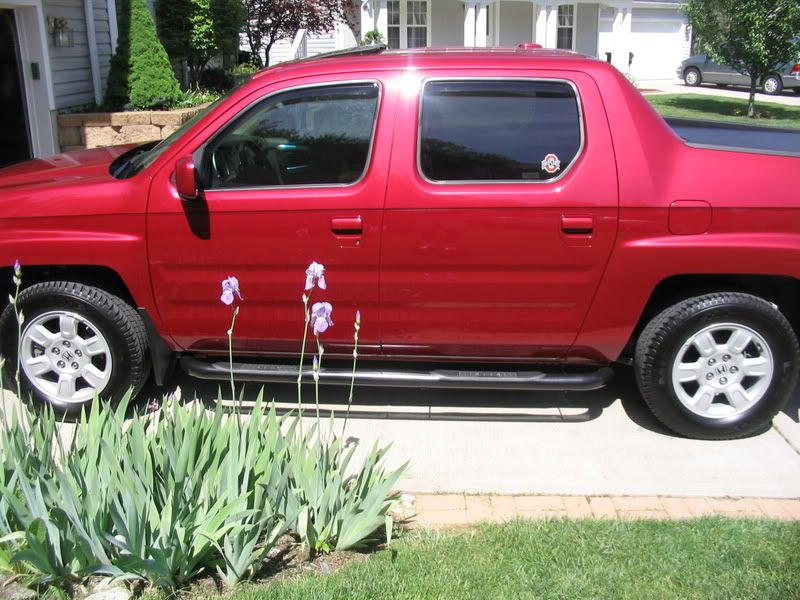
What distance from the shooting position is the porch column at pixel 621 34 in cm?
2986

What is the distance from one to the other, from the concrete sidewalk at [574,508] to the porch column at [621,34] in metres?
28.3

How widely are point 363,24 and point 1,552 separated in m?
25.7

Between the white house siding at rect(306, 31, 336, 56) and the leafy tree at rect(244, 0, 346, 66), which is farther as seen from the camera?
the white house siding at rect(306, 31, 336, 56)

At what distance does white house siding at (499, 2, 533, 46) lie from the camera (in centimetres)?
3011

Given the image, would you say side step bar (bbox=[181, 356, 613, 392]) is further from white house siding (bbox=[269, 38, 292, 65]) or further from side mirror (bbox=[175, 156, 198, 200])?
white house siding (bbox=[269, 38, 292, 65])

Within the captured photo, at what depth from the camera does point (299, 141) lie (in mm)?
4367

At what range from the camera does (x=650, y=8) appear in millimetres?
33281

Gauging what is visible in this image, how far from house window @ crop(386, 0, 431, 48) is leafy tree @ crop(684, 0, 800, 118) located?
11.3m

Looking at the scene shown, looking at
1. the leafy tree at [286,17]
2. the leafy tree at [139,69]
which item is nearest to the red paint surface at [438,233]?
the leafy tree at [139,69]

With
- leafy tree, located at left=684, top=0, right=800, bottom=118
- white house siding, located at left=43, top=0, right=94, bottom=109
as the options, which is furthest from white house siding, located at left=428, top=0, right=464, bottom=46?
white house siding, located at left=43, top=0, right=94, bottom=109

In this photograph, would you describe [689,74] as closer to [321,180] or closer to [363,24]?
[363,24]

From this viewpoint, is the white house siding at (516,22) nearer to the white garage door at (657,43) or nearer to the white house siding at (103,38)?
the white garage door at (657,43)

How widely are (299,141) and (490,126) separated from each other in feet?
3.33

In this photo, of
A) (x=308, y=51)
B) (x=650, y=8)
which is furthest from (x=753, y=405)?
(x=650, y=8)
